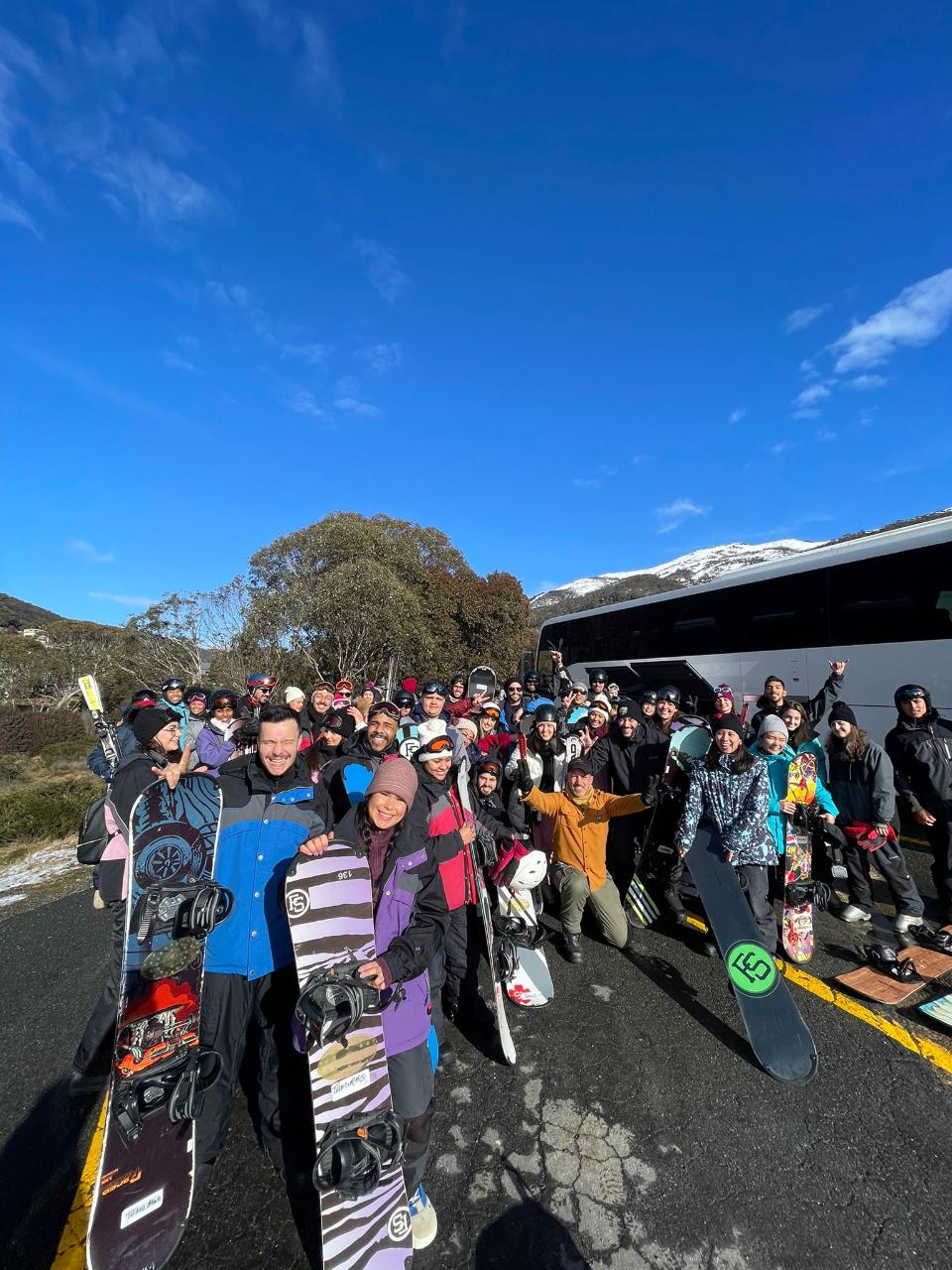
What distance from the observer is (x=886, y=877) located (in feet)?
15.5

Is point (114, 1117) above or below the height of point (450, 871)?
below

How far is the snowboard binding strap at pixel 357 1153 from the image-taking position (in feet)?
6.94

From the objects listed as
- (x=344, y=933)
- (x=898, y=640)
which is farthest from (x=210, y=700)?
(x=898, y=640)

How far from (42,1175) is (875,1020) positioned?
5.00m

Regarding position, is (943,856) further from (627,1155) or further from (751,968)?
(627,1155)

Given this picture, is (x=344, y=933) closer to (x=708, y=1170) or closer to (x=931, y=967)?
(x=708, y=1170)

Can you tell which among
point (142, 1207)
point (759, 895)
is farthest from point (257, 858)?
point (759, 895)

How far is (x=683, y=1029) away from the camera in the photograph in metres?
3.48

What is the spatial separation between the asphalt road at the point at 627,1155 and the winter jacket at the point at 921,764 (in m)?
2.18

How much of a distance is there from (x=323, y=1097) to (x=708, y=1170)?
191 cm

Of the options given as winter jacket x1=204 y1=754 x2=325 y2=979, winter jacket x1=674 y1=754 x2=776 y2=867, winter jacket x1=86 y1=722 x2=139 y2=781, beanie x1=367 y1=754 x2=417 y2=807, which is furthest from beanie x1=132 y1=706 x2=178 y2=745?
winter jacket x1=674 y1=754 x2=776 y2=867

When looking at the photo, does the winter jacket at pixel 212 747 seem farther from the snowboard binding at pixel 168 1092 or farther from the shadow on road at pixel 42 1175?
the snowboard binding at pixel 168 1092

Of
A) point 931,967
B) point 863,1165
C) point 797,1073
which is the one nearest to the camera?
point 863,1165

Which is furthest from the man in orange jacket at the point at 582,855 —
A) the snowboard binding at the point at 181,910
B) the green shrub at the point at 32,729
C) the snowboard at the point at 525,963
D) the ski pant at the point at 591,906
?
the green shrub at the point at 32,729
